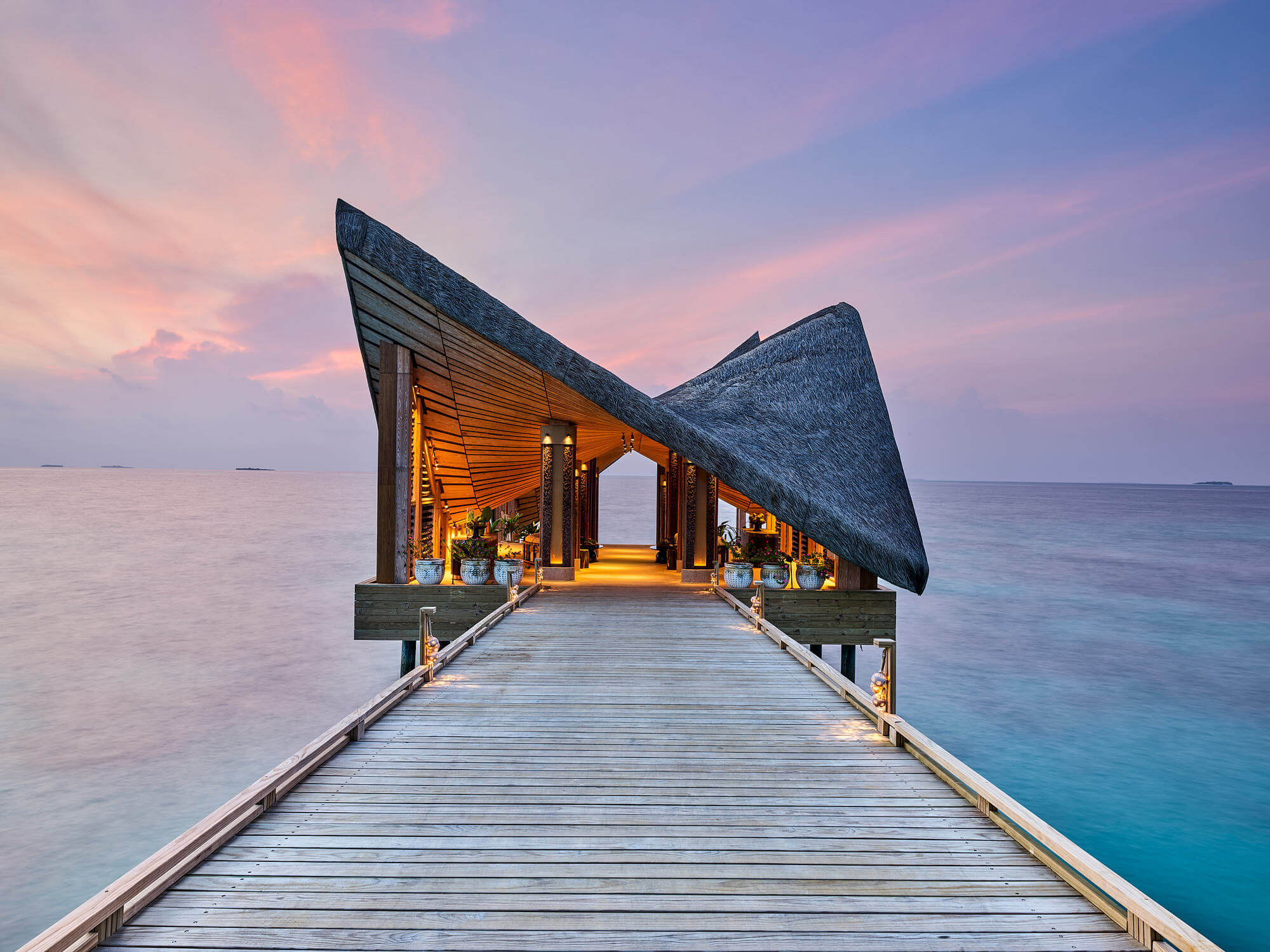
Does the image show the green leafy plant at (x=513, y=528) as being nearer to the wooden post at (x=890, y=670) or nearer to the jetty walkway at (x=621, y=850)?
the jetty walkway at (x=621, y=850)

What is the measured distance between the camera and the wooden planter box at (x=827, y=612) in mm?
8570

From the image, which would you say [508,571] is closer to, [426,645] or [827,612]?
[426,645]

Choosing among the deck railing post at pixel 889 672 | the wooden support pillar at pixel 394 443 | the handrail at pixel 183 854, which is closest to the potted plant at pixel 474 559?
the wooden support pillar at pixel 394 443

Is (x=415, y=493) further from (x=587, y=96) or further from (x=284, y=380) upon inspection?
(x=284, y=380)

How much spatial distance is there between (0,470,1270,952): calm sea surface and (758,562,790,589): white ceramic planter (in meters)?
3.98

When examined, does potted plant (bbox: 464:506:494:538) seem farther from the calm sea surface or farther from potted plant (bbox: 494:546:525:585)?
the calm sea surface

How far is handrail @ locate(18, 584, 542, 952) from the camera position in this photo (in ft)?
6.37

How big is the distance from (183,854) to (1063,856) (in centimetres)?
322

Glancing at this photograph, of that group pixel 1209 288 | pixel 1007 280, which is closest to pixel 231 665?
pixel 1007 280

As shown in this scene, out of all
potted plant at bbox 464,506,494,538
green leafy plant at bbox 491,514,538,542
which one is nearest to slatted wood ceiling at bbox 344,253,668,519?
green leafy plant at bbox 491,514,538,542

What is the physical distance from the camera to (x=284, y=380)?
231 ft

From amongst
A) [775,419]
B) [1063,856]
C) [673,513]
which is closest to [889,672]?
[1063,856]

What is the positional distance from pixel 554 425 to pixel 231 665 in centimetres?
979

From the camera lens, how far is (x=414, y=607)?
8.23 metres
